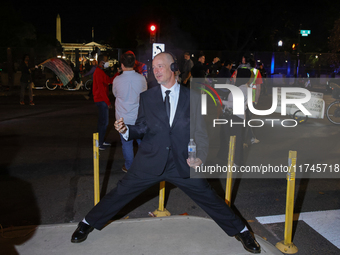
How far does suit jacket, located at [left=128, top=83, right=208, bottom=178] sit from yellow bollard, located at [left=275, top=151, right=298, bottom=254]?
90 centimetres

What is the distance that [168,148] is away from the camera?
3.45 metres

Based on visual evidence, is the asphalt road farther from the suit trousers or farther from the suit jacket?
the suit jacket

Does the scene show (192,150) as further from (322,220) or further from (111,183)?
(111,183)

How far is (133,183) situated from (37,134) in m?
7.04

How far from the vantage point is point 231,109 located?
23.5 ft

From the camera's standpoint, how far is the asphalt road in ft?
15.3

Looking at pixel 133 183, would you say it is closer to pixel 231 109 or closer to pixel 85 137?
pixel 231 109

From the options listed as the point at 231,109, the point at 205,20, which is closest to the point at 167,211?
the point at 231,109

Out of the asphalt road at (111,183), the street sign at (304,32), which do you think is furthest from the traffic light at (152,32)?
the street sign at (304,32)

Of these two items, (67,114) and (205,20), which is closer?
(67,114)

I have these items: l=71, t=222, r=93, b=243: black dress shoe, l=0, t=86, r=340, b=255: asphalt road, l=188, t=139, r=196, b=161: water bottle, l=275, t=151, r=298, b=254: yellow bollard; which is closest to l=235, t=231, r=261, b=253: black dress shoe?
l=275, t=151, r=298, b=254: yellow bollard

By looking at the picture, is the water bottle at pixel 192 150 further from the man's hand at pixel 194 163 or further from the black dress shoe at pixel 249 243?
the black dress shoe at pixel 249 243

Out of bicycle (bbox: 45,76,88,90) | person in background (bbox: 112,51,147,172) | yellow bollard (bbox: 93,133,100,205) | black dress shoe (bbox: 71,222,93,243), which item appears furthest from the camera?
bicycle (bbox: 45,76,88,90)

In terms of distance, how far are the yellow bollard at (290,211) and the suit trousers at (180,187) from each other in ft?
1.86
